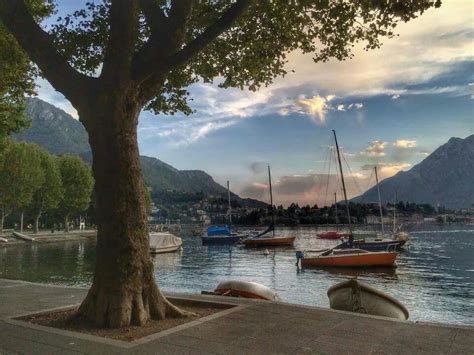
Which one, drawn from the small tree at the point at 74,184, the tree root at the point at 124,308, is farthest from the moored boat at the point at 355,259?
the small tree at the point at 74,184

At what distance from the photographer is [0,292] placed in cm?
1438

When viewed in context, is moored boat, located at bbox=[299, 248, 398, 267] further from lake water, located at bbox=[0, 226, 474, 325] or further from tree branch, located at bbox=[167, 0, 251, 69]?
tree branch, located at bbox=[167, 0, 251, 69]

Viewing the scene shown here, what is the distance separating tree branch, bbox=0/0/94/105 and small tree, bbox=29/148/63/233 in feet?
260

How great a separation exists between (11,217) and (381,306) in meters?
121

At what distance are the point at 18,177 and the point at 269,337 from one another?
76673mm

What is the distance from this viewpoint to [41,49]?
9852 mm

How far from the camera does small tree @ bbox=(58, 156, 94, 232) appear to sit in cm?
9369

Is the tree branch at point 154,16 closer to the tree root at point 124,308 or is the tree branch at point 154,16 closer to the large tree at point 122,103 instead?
the large tree at point 122,103

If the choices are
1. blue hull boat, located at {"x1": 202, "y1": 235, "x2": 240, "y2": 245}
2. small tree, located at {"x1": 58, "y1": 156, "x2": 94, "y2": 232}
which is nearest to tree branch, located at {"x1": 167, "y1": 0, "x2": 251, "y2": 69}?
blue hull boat, located at {"x1": 202, "y1": 235, "x2": 240, "y2": 245}

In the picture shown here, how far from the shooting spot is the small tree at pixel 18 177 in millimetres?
74438

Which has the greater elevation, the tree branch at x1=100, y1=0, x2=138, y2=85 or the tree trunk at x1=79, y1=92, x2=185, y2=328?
the tree branch at x1=100, y1=0, x2=138, y2=85

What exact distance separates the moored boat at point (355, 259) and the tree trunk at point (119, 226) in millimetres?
37597

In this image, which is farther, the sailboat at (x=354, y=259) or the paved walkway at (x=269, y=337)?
the sailboat at (x=354, y=259)

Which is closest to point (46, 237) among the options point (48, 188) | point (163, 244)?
point (48, 188)
